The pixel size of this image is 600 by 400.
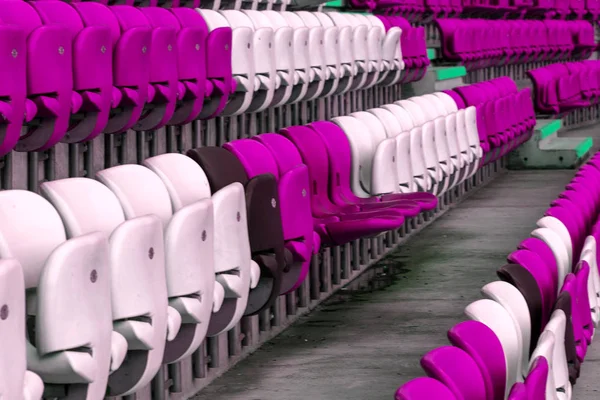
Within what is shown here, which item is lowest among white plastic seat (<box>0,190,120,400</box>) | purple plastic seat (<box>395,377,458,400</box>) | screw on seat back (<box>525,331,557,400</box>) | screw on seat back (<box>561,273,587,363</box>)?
screw on seat back (<box>561,273,587,363</box>)

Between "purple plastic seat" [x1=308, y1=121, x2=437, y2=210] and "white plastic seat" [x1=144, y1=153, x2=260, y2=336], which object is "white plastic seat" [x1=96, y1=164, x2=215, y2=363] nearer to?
"white plastic seat" [x1=144, y1=153, x2=260, y2=336]

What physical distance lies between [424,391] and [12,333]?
0.25 meters

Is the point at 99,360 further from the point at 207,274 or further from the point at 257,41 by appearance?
the point at 257,41

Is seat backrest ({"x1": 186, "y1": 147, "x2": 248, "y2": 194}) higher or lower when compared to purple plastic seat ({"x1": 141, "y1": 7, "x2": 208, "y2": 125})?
lower

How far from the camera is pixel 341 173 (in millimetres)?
1560

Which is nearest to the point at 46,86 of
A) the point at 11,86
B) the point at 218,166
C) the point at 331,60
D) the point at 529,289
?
the point at 11,86

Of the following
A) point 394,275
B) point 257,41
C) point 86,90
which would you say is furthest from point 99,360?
point 394,275

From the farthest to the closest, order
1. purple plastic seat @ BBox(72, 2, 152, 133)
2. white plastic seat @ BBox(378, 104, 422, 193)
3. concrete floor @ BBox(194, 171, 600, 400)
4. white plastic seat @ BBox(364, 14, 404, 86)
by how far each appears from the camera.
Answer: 1. white plastic seat @ BBox(364, 14, 404, 86)
2. white plastic seat @ BBox(378, 104, 422, 193)
3. concrete floor @ BBox(194, 171, 600, 400)
4. purple plastic seat @ BBox(72, 2, 152, 133)

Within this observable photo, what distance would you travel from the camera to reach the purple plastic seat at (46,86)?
2.90ft

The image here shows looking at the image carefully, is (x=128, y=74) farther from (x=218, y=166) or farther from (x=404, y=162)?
(x=404, y=162)

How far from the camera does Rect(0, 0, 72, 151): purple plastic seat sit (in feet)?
2.90

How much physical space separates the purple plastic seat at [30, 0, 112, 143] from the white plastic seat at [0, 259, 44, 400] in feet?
1.27

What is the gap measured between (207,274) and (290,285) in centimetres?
32

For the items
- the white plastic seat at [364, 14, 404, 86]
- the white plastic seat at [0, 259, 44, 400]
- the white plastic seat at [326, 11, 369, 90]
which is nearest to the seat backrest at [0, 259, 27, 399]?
the white plastic seat at [0, 259, 44, 400]
